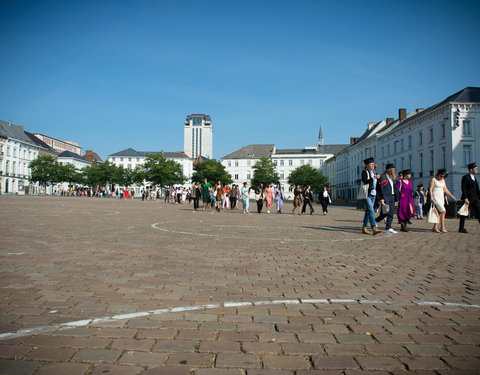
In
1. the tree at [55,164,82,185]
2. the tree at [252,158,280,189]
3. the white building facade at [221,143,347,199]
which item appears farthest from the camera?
the white building facade at [221,143,347,199]

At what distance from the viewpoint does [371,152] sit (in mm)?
72500

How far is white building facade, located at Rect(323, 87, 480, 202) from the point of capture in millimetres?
44906

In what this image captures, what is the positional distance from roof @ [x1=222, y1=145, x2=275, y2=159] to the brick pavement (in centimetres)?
11859

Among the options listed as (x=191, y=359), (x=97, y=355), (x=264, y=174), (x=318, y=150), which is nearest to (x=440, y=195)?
(x=191, y=359)

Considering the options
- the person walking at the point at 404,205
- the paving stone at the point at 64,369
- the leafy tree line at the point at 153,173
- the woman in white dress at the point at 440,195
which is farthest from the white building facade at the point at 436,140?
the paving stone at the point at 64,369

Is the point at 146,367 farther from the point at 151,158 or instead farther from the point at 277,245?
the point at 151,158

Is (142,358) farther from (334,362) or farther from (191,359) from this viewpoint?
(334,362)

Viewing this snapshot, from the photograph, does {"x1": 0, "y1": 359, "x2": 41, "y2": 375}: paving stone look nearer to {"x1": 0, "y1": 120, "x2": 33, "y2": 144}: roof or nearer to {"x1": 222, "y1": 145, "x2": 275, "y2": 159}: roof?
{"x1": 0, "y1": 120, "x2": 33, "y2": 144}: roof

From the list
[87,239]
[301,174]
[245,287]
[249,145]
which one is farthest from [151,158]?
[245,287]

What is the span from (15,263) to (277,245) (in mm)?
5077

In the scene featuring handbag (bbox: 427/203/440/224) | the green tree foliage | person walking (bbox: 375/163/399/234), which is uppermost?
the green tree foliage

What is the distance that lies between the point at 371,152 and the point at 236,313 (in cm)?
7378

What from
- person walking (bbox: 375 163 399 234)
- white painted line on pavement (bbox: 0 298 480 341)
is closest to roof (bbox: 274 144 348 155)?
person walking (bbox: 375 163 399 234)

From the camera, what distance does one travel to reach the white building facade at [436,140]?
44906 millimetres
